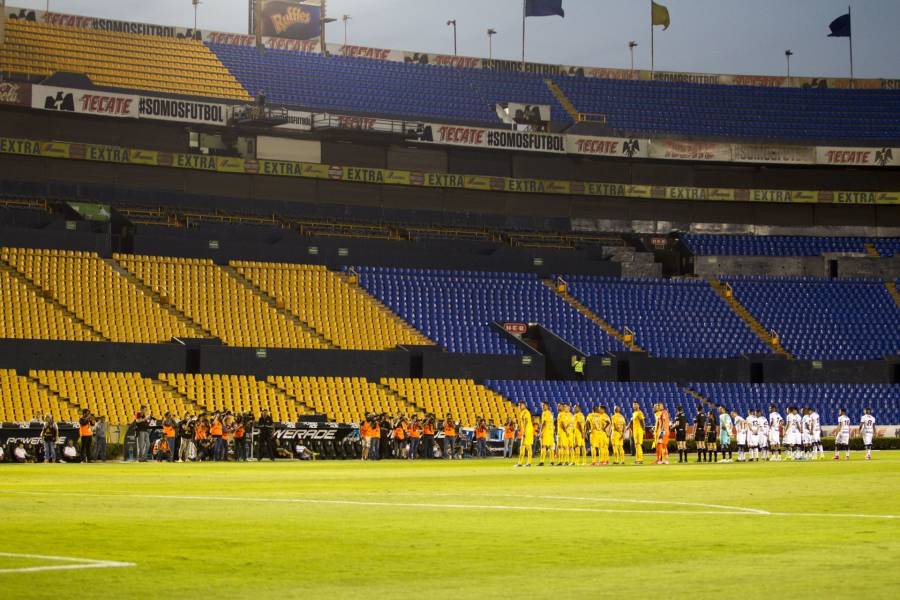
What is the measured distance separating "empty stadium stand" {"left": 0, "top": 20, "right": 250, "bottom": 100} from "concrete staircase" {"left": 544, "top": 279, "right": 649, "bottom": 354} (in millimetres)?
18663

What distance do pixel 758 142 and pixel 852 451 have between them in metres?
26.7

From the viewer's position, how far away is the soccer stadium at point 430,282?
1390 inches

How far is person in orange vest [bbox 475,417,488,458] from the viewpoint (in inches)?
1980

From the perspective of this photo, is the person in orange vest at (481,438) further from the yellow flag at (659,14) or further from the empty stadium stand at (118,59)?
the yellow flag at (659,14)

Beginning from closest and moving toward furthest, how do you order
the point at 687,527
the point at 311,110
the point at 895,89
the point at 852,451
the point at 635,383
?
the point at 687,527 → the point at 852,451 → the point at 635,383 → the point at 311,110 → the point at 895,89

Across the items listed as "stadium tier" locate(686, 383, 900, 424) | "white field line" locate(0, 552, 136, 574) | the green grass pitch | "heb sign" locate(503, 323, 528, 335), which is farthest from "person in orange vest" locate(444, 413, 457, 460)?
"white field line" locate(0, 552, 136, 574)

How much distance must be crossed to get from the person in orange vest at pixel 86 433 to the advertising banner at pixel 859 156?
1927 inches

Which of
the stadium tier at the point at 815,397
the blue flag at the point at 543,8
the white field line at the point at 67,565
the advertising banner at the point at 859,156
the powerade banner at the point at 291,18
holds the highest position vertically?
the blue flag at the point at 543,8

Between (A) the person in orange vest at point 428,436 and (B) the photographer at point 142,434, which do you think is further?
(A) the person in orange vest at point 428,436

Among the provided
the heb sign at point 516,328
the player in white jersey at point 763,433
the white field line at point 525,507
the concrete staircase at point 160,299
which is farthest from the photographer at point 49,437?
the heb sign at point 516,328

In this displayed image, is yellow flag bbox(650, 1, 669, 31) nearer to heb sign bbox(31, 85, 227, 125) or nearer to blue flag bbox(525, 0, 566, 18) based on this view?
blue flag bbox(525, 0, 566, 18)

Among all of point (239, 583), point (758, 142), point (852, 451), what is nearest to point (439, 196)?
point (758, 142)

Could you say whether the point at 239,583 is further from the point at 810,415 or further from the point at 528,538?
the point at 810,415

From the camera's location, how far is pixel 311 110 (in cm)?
7056
